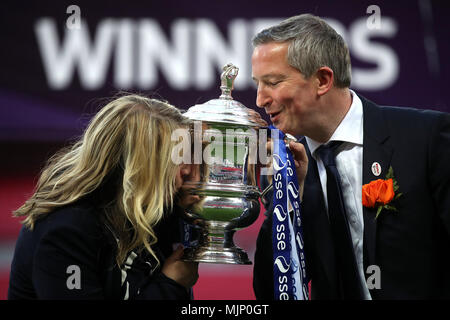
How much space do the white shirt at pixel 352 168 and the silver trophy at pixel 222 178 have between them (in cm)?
25

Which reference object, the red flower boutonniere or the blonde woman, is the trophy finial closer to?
the blonde woman

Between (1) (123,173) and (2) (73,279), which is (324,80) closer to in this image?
(1) (123,173)

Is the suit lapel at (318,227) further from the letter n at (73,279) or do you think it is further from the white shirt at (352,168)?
the letter n at (73,279)

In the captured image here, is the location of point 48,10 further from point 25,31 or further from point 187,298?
point 187,298

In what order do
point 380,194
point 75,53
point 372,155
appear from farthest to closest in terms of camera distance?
1. point 75,53
2. point 372,155
3. point 380,194

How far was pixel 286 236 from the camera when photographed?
181 cm

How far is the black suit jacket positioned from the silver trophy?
0.12m

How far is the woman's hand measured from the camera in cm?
172

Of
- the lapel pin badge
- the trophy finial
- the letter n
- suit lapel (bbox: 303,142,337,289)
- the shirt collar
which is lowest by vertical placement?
the letter n

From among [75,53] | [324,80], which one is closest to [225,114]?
[324,80]

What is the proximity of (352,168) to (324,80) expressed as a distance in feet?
1.00

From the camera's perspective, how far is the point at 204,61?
3660 mm

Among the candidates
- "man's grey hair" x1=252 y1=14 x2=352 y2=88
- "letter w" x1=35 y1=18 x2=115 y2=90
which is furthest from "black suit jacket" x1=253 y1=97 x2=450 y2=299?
"letter w" x1=35 y1=18 x2=115 y2=90
